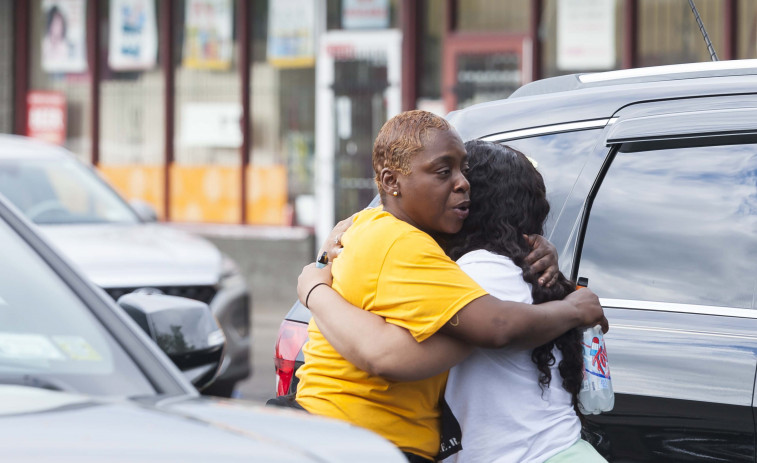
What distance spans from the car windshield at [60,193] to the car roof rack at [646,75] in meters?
4.67

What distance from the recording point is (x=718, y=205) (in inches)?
128

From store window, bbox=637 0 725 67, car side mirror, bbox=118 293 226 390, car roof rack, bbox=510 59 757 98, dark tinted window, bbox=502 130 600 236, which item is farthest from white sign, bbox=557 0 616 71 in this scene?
car side mirror, bbox=118 293 226 390

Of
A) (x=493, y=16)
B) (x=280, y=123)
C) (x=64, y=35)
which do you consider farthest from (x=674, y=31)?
(x=64, y=35)

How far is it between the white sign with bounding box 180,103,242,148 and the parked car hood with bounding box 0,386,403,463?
10837mm

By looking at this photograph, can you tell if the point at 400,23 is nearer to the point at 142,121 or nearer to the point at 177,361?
the point at 142,121

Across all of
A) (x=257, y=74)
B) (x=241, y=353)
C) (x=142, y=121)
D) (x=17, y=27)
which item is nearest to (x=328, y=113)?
(x=257, y=74)

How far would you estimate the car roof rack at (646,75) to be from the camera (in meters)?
3.44

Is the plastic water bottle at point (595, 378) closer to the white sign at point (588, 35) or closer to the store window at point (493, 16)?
the white sign at point (588, 35)

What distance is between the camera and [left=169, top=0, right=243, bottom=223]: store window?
13.1 meters

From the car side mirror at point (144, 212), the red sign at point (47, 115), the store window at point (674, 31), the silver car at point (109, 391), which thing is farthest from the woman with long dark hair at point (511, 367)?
the red sign at point (47, 115)

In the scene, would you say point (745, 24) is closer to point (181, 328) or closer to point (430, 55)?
point (430, 55)

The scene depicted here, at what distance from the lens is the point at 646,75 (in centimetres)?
356

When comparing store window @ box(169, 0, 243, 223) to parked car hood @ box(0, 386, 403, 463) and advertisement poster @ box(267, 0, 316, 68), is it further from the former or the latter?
parked car hood @ box(0, 386, 403, 463)

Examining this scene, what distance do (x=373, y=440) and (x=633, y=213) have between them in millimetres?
1389
